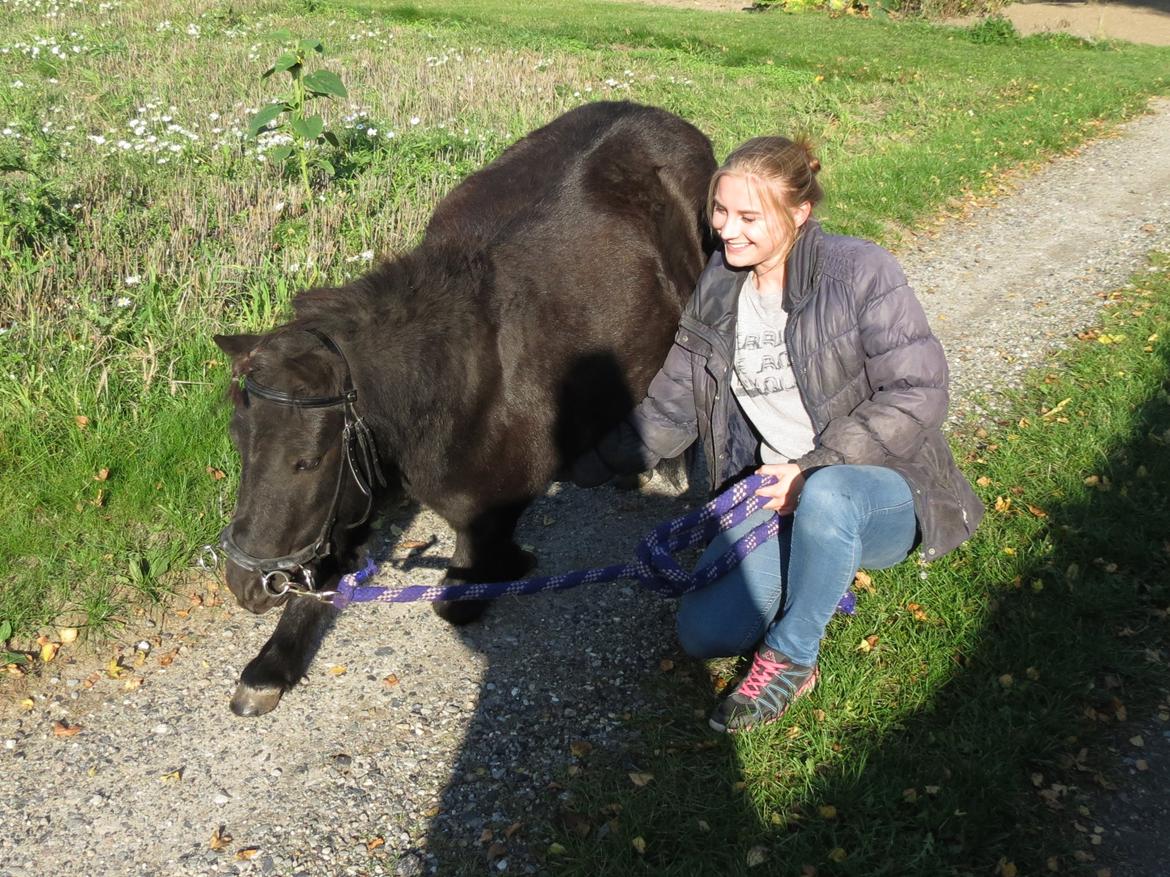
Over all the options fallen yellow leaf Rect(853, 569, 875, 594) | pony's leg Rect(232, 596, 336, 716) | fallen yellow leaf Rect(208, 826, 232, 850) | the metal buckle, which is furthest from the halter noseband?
→ fallen yellow leaf Rect(853, 569, 875, 594)

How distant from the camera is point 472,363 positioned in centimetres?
357

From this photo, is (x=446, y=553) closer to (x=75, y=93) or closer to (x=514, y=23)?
(x=75, y=93)

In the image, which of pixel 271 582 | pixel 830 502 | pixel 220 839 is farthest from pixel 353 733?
→ pixel 830 502

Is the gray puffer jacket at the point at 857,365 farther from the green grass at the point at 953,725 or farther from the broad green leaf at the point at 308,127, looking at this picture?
the broad green leaf at the point at 308,127

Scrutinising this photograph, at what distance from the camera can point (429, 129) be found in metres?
8.89

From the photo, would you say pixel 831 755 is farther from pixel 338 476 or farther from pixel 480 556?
pixel 338 476

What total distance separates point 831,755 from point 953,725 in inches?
17.3

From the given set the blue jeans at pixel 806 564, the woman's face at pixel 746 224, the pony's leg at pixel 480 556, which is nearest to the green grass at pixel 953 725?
the blue jeans at pixel 806 564

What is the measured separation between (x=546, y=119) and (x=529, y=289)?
645 cm

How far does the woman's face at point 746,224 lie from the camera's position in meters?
3.20

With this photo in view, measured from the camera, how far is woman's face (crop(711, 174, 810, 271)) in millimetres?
3201

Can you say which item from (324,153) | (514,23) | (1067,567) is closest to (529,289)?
(1067,567)

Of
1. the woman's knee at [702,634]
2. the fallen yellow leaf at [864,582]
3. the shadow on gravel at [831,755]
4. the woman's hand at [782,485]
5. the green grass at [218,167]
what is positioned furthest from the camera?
the green grass at [218,167]

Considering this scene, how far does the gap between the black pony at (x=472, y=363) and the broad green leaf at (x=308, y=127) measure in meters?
1.62
